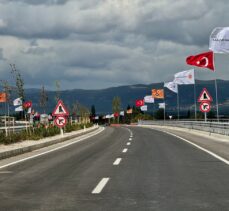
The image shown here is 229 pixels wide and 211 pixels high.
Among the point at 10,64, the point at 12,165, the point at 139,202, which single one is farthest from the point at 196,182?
the point at 10,64

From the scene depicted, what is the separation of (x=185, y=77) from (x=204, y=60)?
13.8m

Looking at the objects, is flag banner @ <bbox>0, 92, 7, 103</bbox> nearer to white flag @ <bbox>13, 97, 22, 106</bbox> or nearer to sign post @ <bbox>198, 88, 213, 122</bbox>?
white flag @ <bbox>13, 97, 22, 106</bbox>

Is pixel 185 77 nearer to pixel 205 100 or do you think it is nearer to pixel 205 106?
pixel 205 106

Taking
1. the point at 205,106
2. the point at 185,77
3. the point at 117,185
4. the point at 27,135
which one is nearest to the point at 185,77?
the point at 185,77

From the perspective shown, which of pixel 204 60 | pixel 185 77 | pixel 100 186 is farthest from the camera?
pixel 185 77

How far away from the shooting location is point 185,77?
5900 centimetres

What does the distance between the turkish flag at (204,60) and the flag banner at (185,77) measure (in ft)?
36.8

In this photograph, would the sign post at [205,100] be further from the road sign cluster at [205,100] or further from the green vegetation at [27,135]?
the green vegetation at [27,135]

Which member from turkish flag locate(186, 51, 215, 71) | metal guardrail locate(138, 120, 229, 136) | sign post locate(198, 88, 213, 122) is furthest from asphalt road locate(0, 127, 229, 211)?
turkish flag locate(186, 51, 215, 71)

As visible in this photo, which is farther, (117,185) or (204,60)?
(204,60)

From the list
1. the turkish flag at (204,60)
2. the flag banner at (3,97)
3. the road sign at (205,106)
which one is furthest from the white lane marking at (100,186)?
the turkish flag at (204,60)

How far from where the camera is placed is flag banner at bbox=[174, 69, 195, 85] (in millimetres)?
57750

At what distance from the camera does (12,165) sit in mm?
17562

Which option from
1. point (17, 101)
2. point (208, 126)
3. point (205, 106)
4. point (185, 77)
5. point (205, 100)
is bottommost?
point (208, 126)
